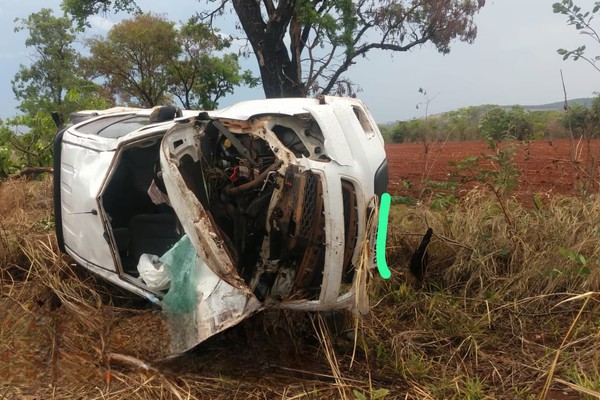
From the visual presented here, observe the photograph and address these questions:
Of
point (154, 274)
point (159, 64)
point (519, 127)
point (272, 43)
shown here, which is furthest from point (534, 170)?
point (159, 64)

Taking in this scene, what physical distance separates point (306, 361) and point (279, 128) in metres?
1.64

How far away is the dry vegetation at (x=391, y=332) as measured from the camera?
3.43 m

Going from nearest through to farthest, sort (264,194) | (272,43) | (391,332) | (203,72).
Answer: (264,194)
(391,332)
(272,43)
(203,72)

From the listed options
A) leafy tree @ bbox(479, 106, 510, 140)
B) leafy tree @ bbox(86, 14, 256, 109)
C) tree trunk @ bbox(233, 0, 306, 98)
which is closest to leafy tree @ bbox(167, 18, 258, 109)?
leafy tree @ bbox(86, 14, 256, 109)

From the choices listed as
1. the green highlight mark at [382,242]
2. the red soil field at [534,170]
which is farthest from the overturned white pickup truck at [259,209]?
the red soil field at [534,170]

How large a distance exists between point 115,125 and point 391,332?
294cm

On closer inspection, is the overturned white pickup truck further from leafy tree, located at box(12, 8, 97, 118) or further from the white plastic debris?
leafy tree, located at box(12, 8, 97, 118)

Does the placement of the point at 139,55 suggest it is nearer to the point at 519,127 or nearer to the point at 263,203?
the point at 519,127

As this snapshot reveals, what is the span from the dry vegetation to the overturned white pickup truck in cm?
41

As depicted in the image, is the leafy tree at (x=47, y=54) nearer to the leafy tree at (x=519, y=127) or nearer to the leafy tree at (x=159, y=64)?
the leafy tree at (x=159, y=64)

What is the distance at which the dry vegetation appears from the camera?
11.2 feet

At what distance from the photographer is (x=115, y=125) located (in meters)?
4.79

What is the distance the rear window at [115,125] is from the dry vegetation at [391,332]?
49.3 inches

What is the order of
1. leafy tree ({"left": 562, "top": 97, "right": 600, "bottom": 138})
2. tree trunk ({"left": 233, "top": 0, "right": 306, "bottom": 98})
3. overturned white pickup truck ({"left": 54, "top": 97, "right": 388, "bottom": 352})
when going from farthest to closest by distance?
tree trunk ({"left": 233, "top": 0, "right": 306, "bottom": 98}), leafy tree ({"left": 562, "top": 97, "right": 600, "bottom": 138}), overturned white pickup truck ({"left": 54, "top": 97, "right": 388, "bottom": 352})
